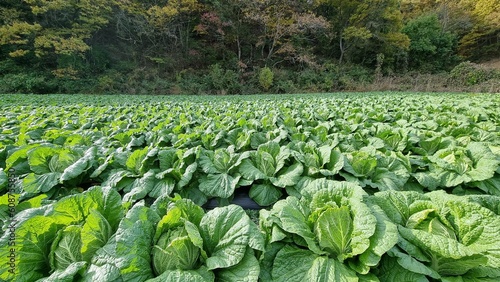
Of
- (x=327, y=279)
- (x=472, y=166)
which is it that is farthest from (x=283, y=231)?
(x=472, y=166)

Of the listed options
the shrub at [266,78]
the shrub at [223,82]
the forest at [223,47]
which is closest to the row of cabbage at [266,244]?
the forest at [223,47]

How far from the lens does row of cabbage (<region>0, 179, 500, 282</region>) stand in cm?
121

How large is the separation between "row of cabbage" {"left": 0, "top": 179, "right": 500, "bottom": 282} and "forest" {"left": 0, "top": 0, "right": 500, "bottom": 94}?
21237 mm

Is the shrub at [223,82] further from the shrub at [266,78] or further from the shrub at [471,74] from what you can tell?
the shrub at [471,74]

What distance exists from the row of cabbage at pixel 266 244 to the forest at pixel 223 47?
21.2m

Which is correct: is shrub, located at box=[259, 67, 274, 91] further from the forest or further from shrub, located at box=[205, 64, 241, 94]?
shrub, located at box=[205, 64, 241, 94]

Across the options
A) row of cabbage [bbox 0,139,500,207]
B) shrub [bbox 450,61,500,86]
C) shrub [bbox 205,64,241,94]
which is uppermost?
shrub [bbox 450,61,500,86]

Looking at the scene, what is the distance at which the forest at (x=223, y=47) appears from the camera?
20.2 meters

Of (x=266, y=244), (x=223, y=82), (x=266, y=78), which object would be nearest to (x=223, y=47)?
(x=223, y=82)

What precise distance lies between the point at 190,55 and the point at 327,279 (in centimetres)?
2640

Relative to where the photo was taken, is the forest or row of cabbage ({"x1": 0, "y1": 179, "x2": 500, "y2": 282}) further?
the forest

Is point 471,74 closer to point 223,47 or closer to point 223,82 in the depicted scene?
point 223,82

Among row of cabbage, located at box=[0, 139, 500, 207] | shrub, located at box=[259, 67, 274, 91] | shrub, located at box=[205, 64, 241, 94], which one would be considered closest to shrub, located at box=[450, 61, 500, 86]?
shrub, located at box=[259, 67, 274, 91]

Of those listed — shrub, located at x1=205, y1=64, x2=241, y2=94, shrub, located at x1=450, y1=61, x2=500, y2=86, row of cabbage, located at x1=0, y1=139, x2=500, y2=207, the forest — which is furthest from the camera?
shrub, located at x1=450, y1=61, x2=500, y2=86
